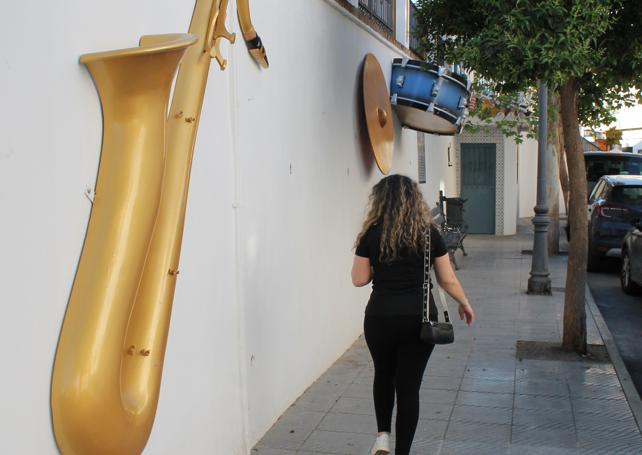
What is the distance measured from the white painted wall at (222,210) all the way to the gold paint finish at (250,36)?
0.08 meters

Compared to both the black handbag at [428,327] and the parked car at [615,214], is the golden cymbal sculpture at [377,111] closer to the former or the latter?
the black handbag at [428,327]

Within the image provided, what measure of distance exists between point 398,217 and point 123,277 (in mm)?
1751

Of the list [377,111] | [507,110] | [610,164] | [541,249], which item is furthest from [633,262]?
[610,164]

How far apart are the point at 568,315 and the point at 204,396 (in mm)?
4129

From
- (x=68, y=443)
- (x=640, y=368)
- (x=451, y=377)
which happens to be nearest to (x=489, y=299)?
(x=640, y=368)

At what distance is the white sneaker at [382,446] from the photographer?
173 inches

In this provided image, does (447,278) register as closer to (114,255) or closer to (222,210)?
(222,210)

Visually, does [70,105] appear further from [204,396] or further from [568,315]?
[568,315]

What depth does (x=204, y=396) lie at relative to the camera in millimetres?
4059

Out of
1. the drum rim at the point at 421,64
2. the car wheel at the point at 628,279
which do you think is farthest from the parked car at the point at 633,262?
the drum rim at the point at 421,64

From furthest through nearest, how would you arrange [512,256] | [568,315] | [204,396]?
[512,256]
[568,315]
[204,396]

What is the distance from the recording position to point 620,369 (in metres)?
6.59

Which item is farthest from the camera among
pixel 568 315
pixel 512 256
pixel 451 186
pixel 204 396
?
pixel 451 186

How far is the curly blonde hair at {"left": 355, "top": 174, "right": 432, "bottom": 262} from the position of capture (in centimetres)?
413
